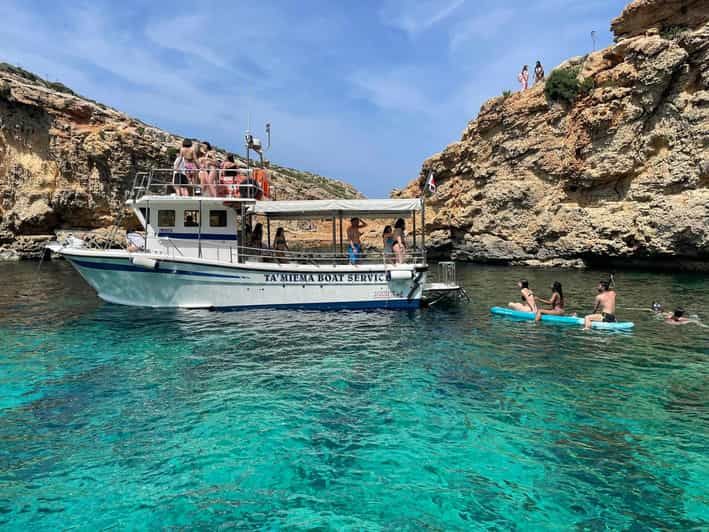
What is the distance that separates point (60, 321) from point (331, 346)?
8904mm

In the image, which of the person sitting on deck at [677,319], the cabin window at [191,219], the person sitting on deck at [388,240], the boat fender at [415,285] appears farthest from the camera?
the person sitting on deck at [388,240]

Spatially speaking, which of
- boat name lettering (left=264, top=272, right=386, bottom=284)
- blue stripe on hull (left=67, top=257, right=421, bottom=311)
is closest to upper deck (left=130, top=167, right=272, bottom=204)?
blue stripe on hull (left=67, top=257, right=421, bottom=311)

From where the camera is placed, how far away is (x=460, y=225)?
38969 millimetres

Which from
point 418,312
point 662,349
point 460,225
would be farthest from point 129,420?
point 460,225

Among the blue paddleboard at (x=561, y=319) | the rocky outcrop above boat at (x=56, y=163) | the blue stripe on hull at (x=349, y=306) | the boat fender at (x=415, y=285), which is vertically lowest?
the blue paddleboard at (x=561, y=319)

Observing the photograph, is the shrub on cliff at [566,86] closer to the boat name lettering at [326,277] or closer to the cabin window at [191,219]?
the boat name lettering at [326,277]

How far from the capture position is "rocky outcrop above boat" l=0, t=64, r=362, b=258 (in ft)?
127

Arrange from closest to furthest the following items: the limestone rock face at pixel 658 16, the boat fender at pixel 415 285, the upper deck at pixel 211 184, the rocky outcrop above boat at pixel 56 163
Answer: the upper deck at pixel 211 184, the boat fender at pixel 415 285, the limestone rock face at pixel 658 16, the rocky outcrop above boat at pixel 56 163

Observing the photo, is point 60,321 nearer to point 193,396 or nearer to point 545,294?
point 193,396

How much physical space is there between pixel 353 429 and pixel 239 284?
931 centimetres

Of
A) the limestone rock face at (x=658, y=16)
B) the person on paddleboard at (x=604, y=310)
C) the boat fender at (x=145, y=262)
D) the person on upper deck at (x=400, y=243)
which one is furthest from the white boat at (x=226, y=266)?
the limestone rock face at (x=658, y=16)

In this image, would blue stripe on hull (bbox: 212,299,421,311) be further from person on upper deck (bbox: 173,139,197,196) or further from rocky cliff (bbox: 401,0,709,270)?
rocky cliff (bbox: 401,0,709,270)

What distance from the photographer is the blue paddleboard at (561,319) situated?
12505 millimetres

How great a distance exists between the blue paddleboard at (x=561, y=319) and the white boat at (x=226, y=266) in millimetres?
2945
